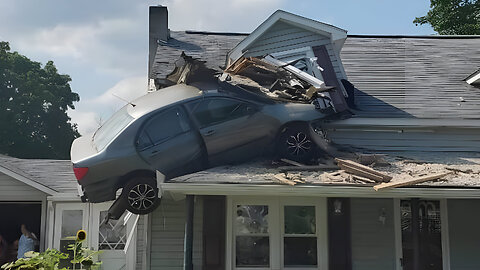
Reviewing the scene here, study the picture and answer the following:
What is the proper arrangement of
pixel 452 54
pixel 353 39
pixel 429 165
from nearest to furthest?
pixel 429 165, pixel 452 54, pixel 353 39

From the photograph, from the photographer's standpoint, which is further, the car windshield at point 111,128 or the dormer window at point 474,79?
the dormer window at point 474,79

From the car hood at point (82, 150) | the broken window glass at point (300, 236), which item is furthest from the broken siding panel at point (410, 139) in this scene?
the car hood at point (82, 150)

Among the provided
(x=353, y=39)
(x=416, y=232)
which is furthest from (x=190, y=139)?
(x=353, y=39)

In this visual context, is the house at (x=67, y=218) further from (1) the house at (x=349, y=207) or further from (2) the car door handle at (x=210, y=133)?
(2) the car door handle at (x=210, y=133)

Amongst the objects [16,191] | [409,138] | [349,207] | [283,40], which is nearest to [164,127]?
[349,207]

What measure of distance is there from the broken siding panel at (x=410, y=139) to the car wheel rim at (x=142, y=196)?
4.08m

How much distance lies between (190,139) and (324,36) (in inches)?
187

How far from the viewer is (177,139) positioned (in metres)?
8.76

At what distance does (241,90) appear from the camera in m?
9.49

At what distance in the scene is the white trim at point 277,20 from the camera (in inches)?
455

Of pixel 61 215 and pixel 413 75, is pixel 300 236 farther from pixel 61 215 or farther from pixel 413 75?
pixel 61 215

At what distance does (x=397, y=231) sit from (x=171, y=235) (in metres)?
4.61

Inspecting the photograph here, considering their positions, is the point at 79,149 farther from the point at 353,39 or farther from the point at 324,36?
the point at 353,39

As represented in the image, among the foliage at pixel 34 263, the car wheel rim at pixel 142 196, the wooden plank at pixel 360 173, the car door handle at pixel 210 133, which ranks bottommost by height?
the foliage at pixel 34 263
